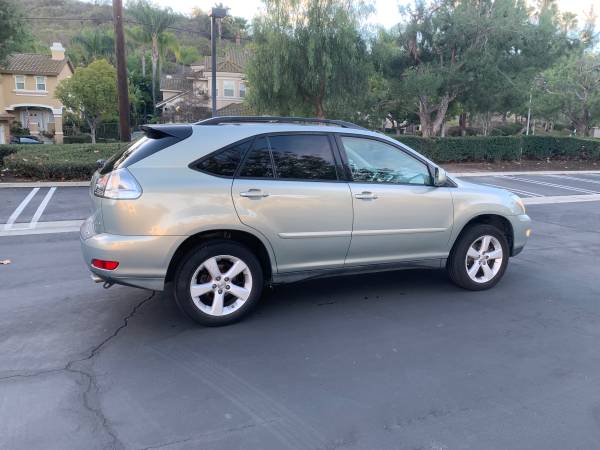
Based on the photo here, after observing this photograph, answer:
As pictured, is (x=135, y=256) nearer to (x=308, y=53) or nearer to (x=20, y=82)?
(x=308, y=53)

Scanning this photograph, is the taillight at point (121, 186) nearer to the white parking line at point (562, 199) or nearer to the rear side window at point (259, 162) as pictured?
the rear side window at point (259, 162)

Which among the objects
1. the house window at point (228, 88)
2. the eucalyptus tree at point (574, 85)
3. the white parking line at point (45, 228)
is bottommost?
the white parking line at point (45, 228)

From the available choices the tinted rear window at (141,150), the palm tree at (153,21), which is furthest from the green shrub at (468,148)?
the palm tree at (153,21)

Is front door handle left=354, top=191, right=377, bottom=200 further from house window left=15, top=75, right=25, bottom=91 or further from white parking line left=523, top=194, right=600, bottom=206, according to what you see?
house window left=15, top=75, right=25, bottom=91

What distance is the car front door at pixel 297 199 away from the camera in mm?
4379

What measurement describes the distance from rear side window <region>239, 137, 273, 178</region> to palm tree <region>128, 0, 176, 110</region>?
53.0m

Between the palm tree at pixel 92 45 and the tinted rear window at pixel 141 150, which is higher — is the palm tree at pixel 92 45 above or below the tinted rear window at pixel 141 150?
above

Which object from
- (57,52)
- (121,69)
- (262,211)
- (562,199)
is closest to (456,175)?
(562,199)

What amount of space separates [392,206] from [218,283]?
1.81 m

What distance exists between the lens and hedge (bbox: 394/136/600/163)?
21.8 meters

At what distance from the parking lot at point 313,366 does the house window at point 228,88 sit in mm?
40503

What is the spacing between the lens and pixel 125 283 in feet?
13.5

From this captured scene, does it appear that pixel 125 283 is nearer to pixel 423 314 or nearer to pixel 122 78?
pixel 423 314

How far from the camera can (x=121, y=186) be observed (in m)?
4.05
